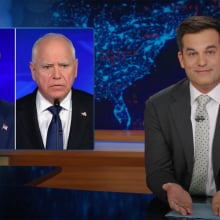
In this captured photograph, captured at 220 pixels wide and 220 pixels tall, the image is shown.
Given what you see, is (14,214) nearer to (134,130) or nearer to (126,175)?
(126,175)

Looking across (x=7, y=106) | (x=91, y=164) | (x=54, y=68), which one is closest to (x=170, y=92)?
(x=54, y=68)

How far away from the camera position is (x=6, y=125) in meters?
3.00

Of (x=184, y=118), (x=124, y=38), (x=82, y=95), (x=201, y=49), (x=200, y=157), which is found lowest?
(x=200, y=157)

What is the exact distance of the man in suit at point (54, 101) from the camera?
2.90 m

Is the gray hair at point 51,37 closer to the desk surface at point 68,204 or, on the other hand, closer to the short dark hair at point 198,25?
the short dark hair at point 198,25

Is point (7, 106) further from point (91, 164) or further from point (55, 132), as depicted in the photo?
point (91, 164)

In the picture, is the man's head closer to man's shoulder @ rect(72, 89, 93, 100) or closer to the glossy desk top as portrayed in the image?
the glossy desk top

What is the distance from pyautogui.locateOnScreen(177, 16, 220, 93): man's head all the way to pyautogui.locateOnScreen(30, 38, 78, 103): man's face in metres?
1.34

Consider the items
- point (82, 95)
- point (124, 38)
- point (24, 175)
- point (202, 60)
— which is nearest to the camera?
point (202, 60)

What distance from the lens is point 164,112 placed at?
65.8 inches

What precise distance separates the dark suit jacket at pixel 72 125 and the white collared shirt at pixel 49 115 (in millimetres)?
23

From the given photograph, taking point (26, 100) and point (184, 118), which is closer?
point (184, 118)

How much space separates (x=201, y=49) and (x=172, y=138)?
309 mm

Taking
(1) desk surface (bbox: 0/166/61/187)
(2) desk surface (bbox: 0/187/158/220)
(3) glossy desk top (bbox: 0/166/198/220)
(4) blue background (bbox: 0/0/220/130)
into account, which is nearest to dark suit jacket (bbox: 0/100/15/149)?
(4) blue background (bbox: 0/0/220/130)
